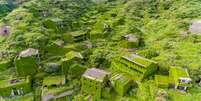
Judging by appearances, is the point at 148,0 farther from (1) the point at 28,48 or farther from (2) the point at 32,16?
(1) the point at 28,48

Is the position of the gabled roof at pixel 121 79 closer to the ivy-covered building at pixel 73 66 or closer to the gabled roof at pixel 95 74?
the gabled roof at pixel 95 74

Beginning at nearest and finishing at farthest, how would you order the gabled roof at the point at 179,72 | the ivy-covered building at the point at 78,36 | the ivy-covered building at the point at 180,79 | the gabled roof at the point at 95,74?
the ivy-covered building at the point at 180,79 < the gabled roof at the point at 179,72 < the gabled roof at the point at 95,74 < the ivy-covered building at the point at 78,36

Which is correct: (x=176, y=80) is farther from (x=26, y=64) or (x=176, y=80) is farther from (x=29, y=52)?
(x=29, y=52)

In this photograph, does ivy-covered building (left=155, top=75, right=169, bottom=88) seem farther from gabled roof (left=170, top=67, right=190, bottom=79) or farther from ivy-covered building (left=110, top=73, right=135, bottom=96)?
ivy-covered building (left=110, top=73, right=135, bottom=96)

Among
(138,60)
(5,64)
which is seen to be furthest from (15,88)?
(138,60)

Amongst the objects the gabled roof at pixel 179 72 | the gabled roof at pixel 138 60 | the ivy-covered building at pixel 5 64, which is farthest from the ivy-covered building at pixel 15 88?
the gabled roof at pixel 179 72

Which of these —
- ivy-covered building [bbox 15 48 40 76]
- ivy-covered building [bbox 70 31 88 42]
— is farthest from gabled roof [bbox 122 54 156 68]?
ivy-covered building [bbox 70 31 88 42]

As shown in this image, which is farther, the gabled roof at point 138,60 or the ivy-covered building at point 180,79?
the gabled roof at point 138,60
